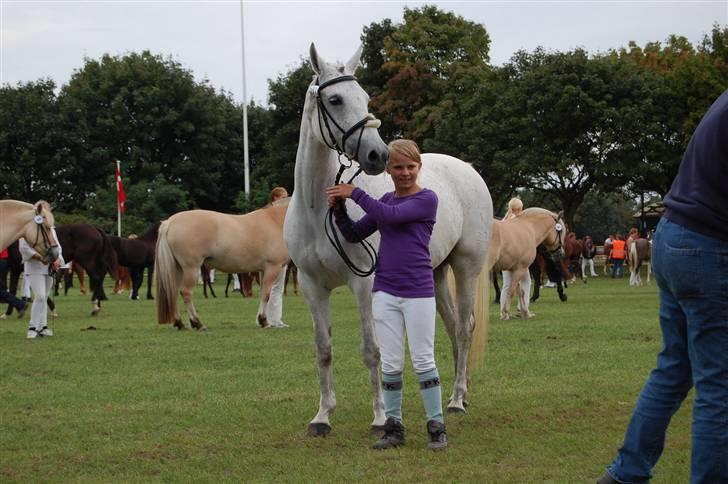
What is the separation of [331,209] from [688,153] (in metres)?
2.76

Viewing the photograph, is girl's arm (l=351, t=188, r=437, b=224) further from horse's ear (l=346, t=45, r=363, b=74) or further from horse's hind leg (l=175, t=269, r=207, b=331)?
horse's hind leg (l=175, t=269, r=207, b=331)

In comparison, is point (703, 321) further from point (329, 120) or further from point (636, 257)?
point (636, 257)

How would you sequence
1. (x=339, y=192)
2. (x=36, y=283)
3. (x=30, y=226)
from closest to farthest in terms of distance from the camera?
(x=339, y=192) < (x=30, y=226) < (x=36, y=283)

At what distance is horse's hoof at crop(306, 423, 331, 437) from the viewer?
22.5 feet

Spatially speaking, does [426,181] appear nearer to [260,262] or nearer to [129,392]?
[129,392]

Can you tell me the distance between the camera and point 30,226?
14.5 m

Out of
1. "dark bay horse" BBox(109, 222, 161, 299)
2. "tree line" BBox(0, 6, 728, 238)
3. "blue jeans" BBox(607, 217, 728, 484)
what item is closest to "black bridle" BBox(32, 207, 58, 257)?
"blue jeans" BBox(607, 217, 728, 484)

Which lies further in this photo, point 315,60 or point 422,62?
point 422,62

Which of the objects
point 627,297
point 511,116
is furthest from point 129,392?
→ point 511,116

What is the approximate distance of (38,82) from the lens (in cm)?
6888

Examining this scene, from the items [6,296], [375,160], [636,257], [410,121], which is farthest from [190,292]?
[410,121]

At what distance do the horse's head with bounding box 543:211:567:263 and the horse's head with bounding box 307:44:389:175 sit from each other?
560 inches

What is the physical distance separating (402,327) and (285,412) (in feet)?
6.42

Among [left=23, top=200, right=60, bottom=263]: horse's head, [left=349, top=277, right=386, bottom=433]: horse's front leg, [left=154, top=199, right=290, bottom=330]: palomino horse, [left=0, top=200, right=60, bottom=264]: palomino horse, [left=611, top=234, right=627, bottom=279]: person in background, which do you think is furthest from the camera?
[left=611, top=234, right=627, bottom=279]: person in background
